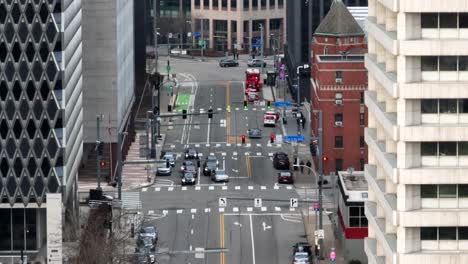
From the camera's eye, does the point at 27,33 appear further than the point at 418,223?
Yes

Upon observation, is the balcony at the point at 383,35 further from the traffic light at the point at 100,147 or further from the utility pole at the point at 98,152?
the traffic light at the point at 100,147

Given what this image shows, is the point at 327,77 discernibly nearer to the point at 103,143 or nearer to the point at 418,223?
the point at 103,143

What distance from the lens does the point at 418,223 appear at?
87.8 metres

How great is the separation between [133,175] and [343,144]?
21.3 meters

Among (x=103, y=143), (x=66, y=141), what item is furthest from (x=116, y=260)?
(x=103, y=143)

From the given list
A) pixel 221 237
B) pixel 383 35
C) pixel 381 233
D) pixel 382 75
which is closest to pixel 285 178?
pixel 221 237

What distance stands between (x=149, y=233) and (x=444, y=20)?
76.4 m

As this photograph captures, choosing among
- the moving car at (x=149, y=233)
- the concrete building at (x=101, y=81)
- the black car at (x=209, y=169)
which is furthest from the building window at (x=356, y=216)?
the black car at (x=209, y=169)

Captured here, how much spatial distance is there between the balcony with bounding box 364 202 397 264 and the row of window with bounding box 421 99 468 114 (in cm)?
673

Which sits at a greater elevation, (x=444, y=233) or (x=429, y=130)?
(x=429, y=130)

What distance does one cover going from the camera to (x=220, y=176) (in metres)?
192

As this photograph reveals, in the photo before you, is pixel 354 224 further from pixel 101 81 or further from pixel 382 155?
pixel 382 155

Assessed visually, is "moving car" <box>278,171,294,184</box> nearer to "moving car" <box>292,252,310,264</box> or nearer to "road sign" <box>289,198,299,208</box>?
"road sign" <box>289,198,299,208</box>

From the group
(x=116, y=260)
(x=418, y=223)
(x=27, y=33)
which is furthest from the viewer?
(x=27, y=33)
